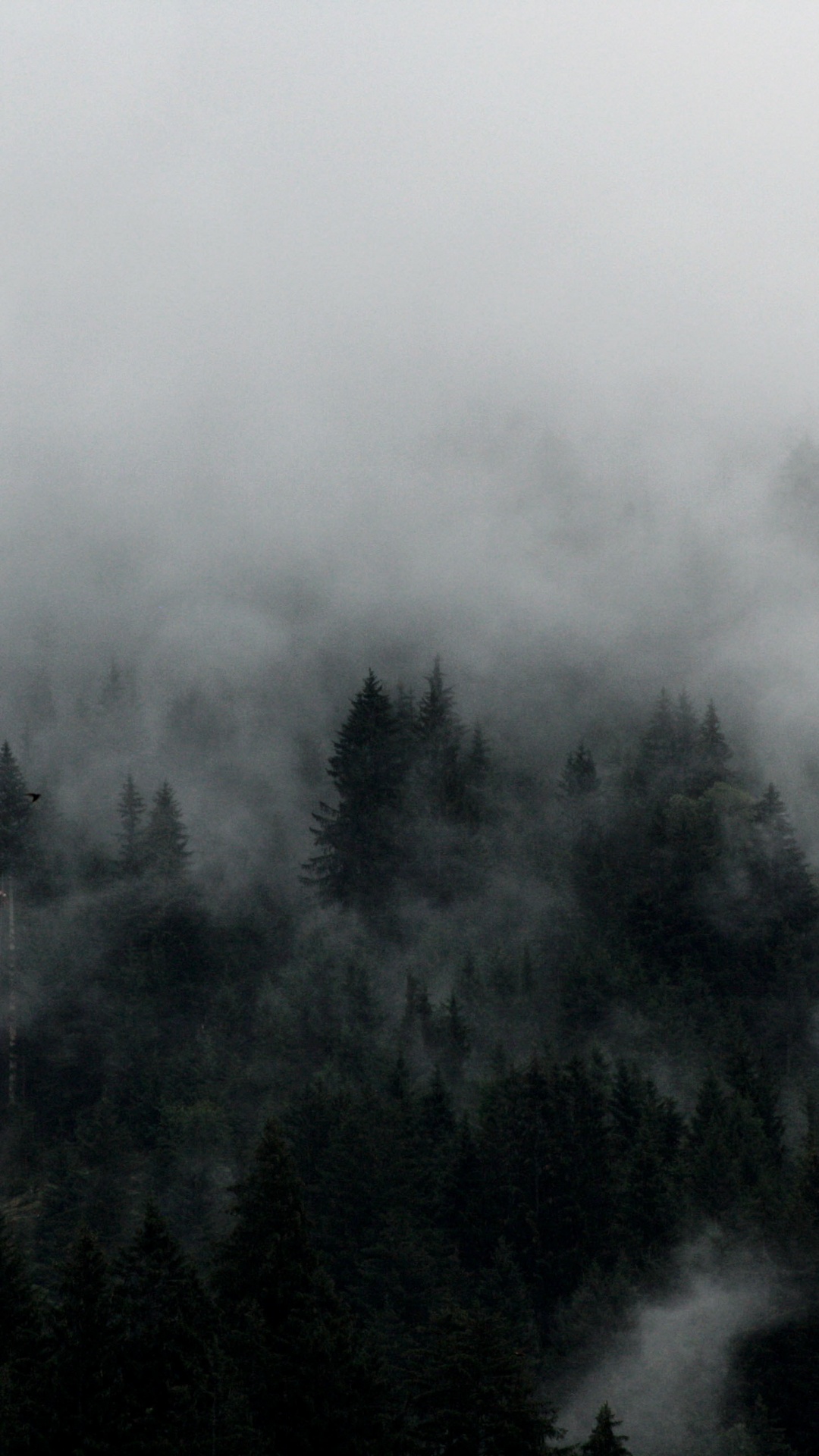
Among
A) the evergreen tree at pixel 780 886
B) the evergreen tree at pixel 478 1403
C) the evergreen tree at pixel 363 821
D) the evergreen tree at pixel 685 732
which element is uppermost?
the evergreen tree at pixel 685 732

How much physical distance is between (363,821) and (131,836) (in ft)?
58.2

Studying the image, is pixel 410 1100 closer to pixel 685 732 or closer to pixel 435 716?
pixel 435 716

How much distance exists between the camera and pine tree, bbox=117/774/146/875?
11500 cm

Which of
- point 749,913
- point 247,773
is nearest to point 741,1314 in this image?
point 749,913

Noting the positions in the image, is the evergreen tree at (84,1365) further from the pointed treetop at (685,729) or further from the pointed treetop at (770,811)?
the pointed treetop at (685,729)

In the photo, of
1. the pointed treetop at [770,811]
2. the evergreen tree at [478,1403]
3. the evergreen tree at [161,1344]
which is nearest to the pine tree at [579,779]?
the pointed treetop at [770,811]

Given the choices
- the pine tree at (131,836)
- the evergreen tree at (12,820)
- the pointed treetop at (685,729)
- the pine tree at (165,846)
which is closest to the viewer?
the evergreen tree at (12,820)

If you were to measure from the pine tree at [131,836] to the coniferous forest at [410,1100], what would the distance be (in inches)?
13.4

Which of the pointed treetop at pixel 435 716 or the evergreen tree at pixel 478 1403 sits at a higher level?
the pointed treetop at pixel 435 716

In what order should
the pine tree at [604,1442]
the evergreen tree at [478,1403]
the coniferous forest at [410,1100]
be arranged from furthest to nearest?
the coniferous forest at [410,1100] < the pine tree at [604,1442] < the evergreen tree at [478,1403]

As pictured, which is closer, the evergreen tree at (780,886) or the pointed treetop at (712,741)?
the evergreen tree at (780,886)

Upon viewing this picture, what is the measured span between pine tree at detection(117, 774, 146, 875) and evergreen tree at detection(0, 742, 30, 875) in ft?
23.6

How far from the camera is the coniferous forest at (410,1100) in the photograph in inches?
1847

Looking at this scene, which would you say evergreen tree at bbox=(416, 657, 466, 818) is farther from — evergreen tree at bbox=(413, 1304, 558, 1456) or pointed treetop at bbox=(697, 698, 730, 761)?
evergreen tree at bbox=(413, 1304, 558, 1456)
